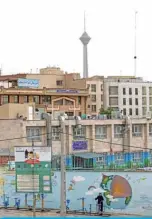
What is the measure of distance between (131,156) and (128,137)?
6.60m

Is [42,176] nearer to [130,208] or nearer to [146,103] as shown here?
[130,208]

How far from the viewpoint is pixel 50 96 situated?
61.2m

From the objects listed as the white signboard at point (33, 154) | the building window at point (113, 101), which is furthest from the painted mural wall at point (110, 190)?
the building window at point (113, 101)

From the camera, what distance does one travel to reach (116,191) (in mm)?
25969

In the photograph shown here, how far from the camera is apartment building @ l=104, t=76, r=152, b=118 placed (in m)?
87.6

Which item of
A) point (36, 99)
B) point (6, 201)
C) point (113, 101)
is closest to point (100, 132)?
point (36, 99)

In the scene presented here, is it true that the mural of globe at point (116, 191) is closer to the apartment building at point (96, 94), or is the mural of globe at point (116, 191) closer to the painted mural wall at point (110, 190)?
the painted mural wall at point (110, 190)

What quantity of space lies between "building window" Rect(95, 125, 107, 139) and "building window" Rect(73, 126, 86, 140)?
4.00 feet

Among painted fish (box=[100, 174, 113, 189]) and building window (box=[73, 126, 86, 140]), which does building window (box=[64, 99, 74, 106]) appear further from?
painted fish (box=[100, 174, 113, 189])

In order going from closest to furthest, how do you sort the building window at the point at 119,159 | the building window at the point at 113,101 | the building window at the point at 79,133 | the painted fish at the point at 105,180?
the painted fish at the point at 105,180, the building window at the point at 119,159, the building window at the point at 79,133, the building window at the point at 113,101

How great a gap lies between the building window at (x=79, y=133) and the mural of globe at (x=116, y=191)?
17680 millimetres

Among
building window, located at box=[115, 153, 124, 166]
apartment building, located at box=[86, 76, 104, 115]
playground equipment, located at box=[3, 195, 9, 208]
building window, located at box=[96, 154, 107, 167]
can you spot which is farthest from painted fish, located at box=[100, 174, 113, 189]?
apartment building, located at box=[86, 76, 104, 115]

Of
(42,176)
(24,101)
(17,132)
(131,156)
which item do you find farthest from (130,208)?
(24,101)

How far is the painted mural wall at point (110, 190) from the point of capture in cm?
2578
